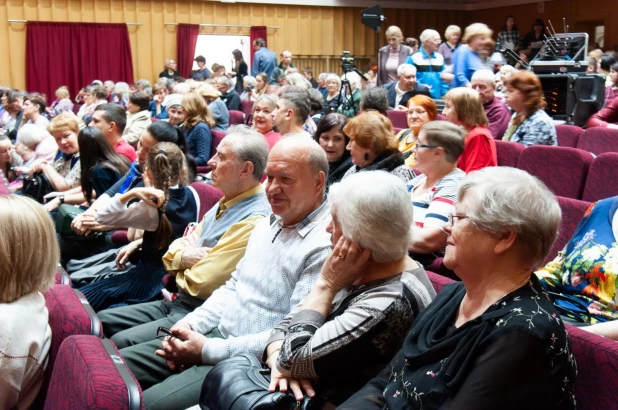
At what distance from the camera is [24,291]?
1.65 meters

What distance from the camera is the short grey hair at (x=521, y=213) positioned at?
4.58 ft

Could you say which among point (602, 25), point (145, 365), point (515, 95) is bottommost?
point (145, 365)

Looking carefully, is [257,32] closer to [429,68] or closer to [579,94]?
[429,68]

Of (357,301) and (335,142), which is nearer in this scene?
(357,301)

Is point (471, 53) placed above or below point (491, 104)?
above

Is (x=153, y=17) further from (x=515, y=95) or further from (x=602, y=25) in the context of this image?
(x=515, y=95)

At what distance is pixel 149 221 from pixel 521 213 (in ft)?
6.30

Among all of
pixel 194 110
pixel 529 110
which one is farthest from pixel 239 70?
pixel 529 110

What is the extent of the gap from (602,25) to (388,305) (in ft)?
41.9

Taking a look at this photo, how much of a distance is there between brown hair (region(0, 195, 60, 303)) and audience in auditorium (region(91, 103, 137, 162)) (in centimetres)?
279

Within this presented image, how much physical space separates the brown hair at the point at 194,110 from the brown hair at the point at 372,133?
2.38m

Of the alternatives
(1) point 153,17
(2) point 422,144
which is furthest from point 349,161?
(1) point 153,17

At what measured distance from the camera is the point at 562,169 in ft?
11.5

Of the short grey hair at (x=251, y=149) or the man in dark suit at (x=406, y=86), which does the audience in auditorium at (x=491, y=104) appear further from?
the short grey hair at (x=251, y=149)
